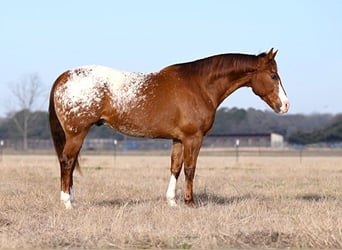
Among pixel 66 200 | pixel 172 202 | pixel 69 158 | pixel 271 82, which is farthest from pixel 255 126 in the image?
pixel 66 200

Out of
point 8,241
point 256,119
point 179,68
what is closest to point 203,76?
point 179,68

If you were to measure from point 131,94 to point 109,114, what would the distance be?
1.64ft

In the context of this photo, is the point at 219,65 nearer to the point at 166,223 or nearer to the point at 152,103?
the point at 152,103

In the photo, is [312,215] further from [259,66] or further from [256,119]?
[256,119]

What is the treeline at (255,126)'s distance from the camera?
9119cm

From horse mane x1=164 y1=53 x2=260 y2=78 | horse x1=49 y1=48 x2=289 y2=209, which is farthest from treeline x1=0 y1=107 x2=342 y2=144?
horse x1=49 y1=48 x2=289 y2=209

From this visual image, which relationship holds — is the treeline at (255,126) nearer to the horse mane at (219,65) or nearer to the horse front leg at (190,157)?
the horse mane at (219,65)

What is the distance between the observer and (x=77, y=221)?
8.67 metres

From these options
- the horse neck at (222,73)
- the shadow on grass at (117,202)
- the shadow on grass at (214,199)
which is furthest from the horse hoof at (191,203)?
the horse neck at (222,73)

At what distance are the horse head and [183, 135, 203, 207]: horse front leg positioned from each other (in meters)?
1.51

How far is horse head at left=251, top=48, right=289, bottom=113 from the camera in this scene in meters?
11.3

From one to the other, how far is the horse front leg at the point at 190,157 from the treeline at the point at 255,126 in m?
80.5

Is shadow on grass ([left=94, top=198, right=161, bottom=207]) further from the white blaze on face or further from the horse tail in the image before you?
the white blaze on face

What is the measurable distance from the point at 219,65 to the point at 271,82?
97cm
